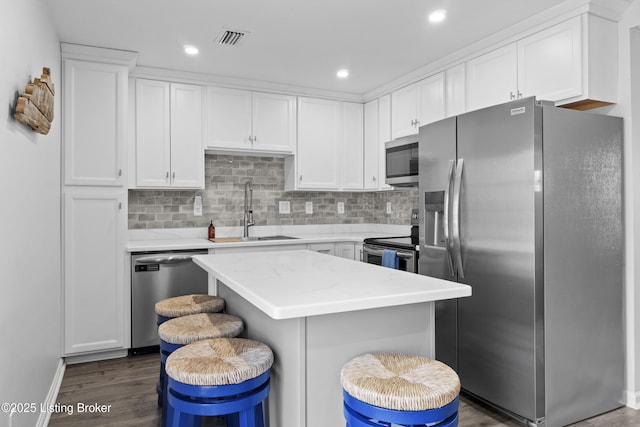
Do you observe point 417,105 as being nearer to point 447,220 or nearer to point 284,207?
point 447,220

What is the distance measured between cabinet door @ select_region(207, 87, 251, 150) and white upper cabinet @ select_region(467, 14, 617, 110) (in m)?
2.34

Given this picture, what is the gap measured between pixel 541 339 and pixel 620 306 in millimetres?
733

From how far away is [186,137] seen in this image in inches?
158

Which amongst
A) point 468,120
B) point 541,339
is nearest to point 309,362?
point 541,339

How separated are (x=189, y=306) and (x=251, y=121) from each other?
238 cm

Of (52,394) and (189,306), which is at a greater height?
(189,306)

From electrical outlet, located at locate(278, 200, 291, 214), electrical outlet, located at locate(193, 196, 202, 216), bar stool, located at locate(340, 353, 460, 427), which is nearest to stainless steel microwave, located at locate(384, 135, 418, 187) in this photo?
electrical outlet, located at locate(278, 200, 291, 214)

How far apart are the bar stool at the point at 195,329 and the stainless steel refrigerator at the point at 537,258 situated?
1.45 meters

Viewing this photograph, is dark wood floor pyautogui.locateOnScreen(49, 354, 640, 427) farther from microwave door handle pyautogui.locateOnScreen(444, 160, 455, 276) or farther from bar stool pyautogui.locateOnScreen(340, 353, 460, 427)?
bar stool pyautogui.locateOnScreen(340, 353, 460, 427)

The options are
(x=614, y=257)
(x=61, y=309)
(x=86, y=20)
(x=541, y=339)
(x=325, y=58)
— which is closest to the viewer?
(x=541, y=339)

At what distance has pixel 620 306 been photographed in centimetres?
264

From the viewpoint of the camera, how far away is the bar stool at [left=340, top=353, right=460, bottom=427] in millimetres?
1280

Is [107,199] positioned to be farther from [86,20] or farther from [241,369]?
[241,369]

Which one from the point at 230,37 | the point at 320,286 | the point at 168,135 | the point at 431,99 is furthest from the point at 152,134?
the point at 320,286
